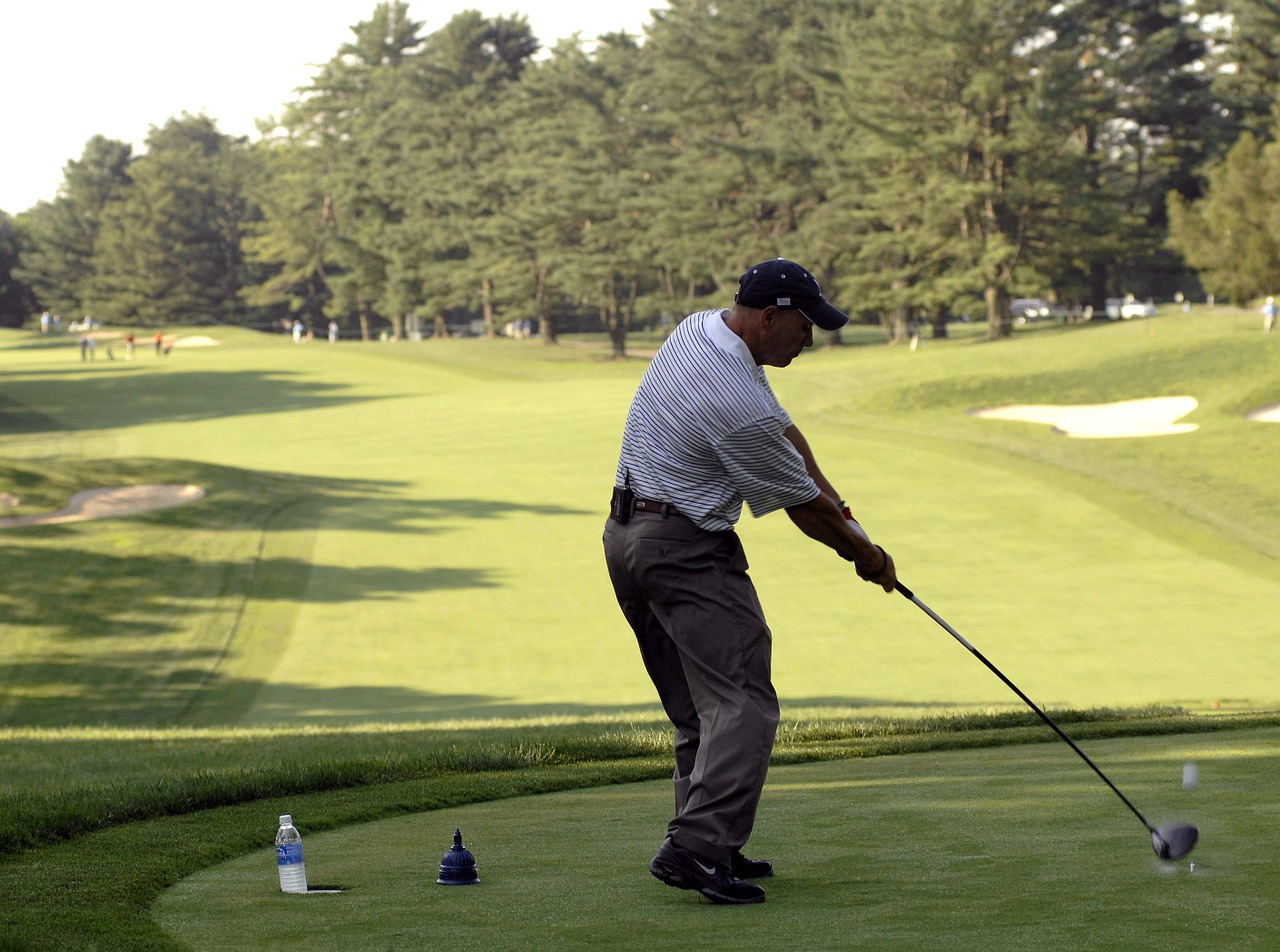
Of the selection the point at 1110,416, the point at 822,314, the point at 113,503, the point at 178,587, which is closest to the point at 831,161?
the point at 1110,416

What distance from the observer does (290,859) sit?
461 cm

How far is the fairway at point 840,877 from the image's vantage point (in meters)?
3.87

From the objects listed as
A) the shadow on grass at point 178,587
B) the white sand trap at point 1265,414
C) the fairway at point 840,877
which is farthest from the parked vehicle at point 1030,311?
the fairway at point 840,877

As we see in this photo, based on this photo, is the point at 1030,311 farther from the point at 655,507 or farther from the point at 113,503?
the point at 655,507

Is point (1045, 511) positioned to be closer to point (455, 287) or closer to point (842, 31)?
point (842, 31)

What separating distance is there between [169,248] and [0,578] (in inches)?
3841

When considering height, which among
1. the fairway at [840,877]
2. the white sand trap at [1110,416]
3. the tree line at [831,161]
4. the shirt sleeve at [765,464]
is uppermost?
the tree line at [831,161]

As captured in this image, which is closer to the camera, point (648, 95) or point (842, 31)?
point (842, 31)

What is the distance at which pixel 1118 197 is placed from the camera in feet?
247

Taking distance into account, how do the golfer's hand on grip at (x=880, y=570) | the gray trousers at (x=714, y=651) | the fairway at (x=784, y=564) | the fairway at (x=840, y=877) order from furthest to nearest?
the fairway at (x=784, y=564) → the golfer's hand on grip at (x=880, y=570) → the gray trousers at (x=714, y=651) → the fairway at (x=840, y=877)

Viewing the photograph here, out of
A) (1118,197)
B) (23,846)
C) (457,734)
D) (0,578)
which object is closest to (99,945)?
(23,846)

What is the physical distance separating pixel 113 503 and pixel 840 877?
23.1 meters

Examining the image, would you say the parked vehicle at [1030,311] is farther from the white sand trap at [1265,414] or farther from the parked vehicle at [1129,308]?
the white sand trap at [1265,414]

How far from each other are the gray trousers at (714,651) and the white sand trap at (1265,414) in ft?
96.0
